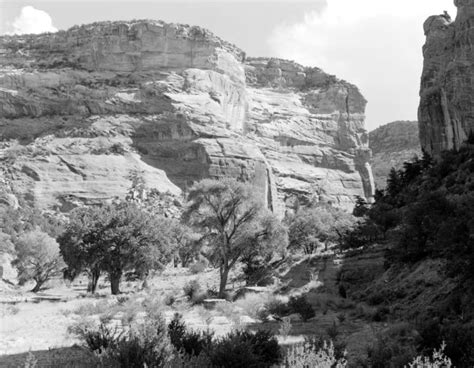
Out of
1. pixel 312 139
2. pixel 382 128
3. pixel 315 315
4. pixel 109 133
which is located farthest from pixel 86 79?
pixel 315 315

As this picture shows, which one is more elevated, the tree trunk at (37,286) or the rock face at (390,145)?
the rock face at (390,145)

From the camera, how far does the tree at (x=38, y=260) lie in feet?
136

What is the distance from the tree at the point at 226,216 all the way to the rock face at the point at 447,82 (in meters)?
29.7

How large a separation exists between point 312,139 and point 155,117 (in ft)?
140

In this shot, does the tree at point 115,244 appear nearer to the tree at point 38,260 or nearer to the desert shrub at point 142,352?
the tree at point 38,260

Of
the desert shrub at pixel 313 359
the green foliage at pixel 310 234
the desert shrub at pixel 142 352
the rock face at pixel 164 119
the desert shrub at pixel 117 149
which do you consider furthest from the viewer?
the desert shrub at pixel 117 149

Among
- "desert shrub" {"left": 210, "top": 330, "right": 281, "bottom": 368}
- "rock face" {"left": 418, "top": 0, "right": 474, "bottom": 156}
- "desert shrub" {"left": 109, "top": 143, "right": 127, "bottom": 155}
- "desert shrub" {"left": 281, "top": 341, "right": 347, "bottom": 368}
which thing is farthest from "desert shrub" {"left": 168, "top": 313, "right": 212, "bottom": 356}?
"desert shrub" {"left": 109, "top": 143, "right": 127, "bottom": 155}

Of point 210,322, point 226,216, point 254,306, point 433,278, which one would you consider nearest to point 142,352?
point 210,322

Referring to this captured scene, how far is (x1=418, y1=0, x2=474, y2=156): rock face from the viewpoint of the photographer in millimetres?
48250

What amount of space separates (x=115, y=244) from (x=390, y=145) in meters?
118

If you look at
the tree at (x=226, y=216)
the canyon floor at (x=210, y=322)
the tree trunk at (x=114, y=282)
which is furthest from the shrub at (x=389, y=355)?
the tree trunk at (x=114, y=282)

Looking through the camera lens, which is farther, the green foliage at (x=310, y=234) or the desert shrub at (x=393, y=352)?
the green foliage at (x=310, y=234)

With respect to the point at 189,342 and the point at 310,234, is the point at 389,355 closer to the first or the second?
the point at 189,342

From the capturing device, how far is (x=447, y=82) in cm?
5103
